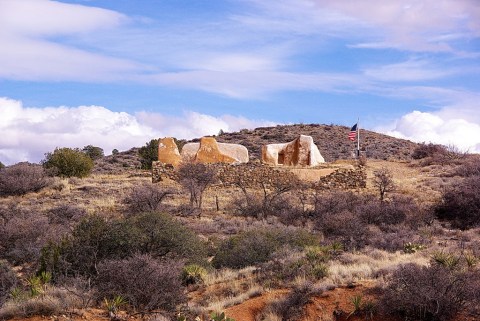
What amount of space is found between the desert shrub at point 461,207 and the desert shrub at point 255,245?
925cm

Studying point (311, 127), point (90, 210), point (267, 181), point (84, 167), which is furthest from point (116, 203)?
point (311, 127)

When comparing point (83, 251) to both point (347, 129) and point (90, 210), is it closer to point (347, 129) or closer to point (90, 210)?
point (90, 210)

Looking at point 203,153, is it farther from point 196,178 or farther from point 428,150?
point 428,150

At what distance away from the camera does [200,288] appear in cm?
1459

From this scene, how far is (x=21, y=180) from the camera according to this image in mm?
33594

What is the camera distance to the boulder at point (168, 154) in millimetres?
36219

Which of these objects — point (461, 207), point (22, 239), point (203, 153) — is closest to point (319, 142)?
point (203, 153)

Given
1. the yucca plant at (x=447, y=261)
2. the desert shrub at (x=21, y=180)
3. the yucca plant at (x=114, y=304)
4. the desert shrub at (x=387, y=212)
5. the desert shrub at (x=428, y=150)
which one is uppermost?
the desert shrub at (x=428, y=150)

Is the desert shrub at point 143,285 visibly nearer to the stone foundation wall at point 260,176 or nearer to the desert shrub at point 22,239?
the desert shrub at point 22,239

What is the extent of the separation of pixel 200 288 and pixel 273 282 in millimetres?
1887

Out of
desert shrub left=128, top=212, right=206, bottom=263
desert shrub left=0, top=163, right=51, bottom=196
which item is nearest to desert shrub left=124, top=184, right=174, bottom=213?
desert shrub left=0, top=163, right=51, bottom=196

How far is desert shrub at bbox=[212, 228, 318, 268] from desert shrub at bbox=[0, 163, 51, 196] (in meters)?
18.3

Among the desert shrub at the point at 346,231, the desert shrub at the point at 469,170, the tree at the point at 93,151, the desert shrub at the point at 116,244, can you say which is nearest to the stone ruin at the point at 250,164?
the desert shrub at the point at 469,170

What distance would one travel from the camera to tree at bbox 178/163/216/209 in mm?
29888
